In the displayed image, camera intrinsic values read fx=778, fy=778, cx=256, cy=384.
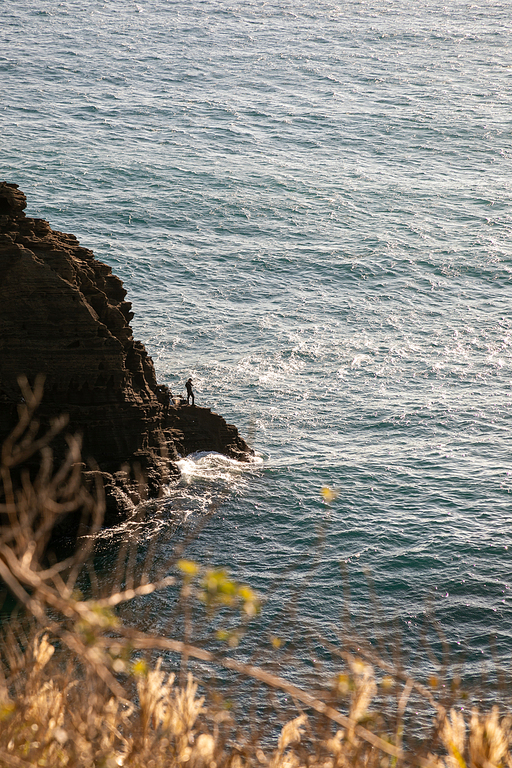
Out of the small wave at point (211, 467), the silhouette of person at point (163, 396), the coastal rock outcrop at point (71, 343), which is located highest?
the coastal rock outcrop at point (71, 343)

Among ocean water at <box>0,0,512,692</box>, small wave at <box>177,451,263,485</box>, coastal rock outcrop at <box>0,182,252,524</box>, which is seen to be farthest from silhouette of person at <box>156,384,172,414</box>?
ocean water at <box>0,0,512,692</box>

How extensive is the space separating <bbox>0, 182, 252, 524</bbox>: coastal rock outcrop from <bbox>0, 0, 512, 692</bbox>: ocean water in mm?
8583

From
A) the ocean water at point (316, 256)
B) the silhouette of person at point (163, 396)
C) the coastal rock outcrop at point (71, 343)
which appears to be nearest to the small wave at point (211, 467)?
the ocean water at point (316, 256)

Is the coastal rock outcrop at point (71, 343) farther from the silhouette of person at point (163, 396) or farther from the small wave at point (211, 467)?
the small wave at point (211, 467)

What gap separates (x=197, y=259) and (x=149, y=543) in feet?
194

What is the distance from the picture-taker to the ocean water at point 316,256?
55969 millimetres

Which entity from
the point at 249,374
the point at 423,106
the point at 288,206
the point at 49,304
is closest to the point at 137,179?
the point at 288,206

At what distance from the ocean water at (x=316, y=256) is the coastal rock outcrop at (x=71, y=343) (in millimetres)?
8583

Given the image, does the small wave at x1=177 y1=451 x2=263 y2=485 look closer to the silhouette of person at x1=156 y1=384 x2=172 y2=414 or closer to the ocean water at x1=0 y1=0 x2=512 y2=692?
the ocean water at x1=0 y1=0 x2=512 y2=692

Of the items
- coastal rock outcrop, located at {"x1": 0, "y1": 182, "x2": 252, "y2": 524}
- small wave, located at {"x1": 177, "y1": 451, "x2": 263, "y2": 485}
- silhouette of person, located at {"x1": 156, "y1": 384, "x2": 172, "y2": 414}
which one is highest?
coastal rock outcrop, located at {"x1": 0, "y1": 182, "x2": 252, "y2": 524}

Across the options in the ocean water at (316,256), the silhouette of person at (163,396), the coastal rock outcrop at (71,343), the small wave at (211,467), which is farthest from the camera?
the small wave at (211,467)

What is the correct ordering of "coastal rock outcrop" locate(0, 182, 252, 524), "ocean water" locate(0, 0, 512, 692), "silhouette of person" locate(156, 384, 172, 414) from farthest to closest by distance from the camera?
"silhouette of person" locate(156, 384, 172, 414) < "ocean water" locate(0, 0, 512, 692) < "coastal rock outcrop" locate(0, 182, 252, 524)

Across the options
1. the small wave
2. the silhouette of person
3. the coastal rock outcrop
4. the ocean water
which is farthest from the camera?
the small wave

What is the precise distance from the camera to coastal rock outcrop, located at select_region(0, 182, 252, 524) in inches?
1951
